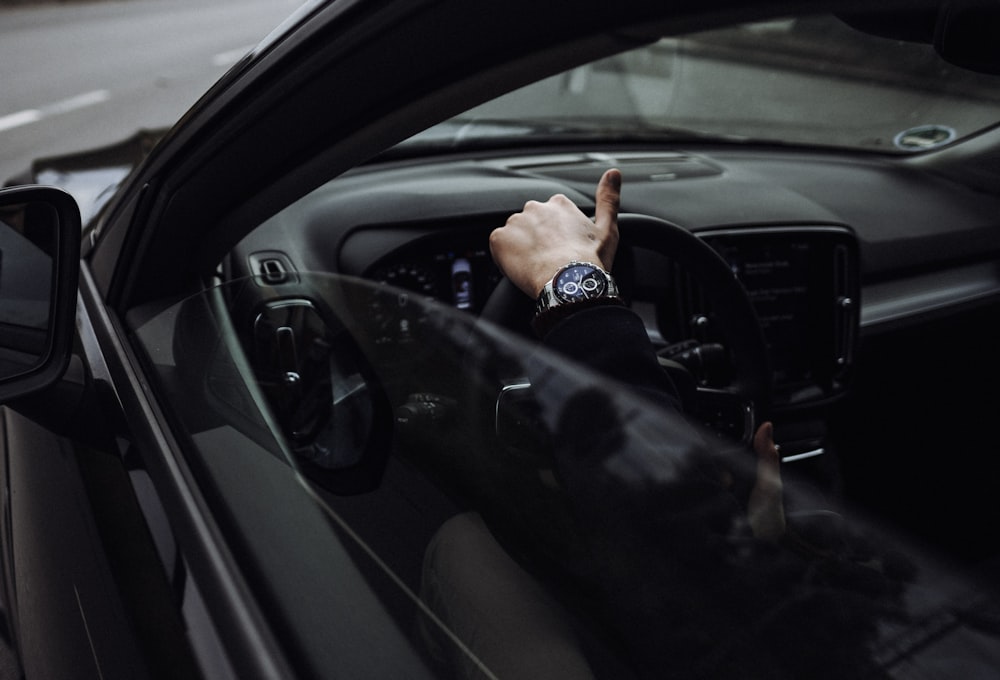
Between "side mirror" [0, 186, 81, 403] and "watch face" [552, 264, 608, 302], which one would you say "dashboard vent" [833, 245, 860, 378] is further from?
"side mirror" [0, 186, 81, 403]

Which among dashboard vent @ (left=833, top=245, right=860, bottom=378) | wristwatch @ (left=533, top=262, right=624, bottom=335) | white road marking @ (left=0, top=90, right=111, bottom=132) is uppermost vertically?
white road marking @ (left=0, top=90, right=111, bottom=132)

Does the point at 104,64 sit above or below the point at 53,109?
above

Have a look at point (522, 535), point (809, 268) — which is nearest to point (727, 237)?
point (809, 268)

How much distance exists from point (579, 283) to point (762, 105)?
4001 mm

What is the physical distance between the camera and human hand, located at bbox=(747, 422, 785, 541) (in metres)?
0.94

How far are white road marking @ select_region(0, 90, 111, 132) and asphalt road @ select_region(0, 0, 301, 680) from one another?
12 millimetres

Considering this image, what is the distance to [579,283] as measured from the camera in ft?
3.87

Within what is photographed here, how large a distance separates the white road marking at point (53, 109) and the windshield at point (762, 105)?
27.1 ft

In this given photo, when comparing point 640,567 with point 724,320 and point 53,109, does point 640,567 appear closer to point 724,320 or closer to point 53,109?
point 724,320

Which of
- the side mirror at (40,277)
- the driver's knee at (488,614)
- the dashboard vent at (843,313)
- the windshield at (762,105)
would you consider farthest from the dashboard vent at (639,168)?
the driver's knee at (488,614)

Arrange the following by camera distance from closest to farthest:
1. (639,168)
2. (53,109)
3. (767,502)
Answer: (767,502)
(639,168)
(53,109)

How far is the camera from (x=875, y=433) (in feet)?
9.52

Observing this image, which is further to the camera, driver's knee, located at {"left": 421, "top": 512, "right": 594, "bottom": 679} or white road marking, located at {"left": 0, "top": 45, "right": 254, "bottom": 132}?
white road marking, located at {"left": 0, "top": 45, "right": 254, "bottom": 132}

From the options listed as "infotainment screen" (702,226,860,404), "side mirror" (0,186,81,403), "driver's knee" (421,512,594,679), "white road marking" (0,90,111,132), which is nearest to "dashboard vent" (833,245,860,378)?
"infotainment screen" (702,226,860,404)
